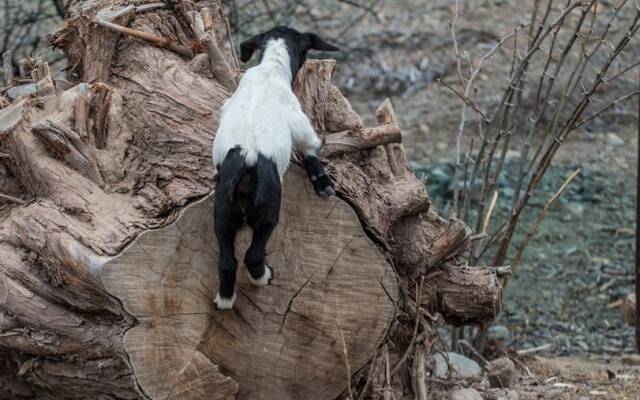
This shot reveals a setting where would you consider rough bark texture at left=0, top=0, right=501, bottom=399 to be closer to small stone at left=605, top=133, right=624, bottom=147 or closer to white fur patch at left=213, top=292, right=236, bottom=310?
white fur patch at left=213, top=292, right=236, bottom=310

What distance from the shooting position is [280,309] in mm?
4211

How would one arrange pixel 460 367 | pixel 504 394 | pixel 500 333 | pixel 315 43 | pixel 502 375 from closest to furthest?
pixel 315 43 < pixel 504 394 < pixel 502 375 < pixel 460 367 < pixel 500 333

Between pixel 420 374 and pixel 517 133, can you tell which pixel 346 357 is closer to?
pixel 420 374

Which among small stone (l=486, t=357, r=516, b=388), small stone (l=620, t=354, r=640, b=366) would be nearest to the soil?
small stone (l=620, t=354, r=640, b=366)

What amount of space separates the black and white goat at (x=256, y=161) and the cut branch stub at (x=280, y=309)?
4.1 inches

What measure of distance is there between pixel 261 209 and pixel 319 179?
0.38 metres

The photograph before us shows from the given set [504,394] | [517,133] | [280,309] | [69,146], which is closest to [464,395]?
[504,394]

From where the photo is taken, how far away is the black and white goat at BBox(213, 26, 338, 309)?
3.94 m

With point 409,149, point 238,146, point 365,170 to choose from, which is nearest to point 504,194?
point 409,149

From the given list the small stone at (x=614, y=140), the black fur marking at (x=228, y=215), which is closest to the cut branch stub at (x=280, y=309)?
the black fur marking at (x=228, y=215)

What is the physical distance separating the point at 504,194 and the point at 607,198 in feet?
3.12

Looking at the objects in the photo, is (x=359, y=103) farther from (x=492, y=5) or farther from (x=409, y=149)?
(x=492, y=5)

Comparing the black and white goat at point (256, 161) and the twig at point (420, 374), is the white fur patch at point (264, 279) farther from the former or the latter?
the twig at point (420, 374)

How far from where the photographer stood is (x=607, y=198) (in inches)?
362
